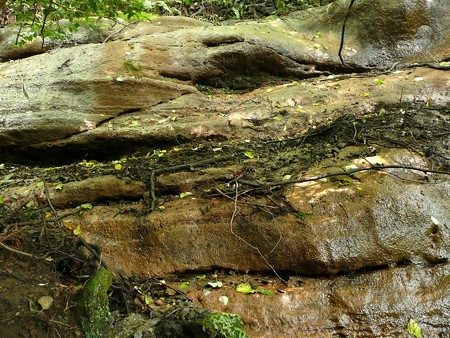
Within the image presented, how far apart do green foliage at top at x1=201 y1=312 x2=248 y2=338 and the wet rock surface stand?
5.2 inches

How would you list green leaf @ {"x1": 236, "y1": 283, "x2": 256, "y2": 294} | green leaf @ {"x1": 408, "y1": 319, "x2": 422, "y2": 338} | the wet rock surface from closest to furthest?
green leaf @ {"x1": 408, "y1": 319, "x2": 422, "y2": 338}, the wet rock surface, green leaf @ {"x1": 236, "y1": 283, "x2": 256, "y2": 294}

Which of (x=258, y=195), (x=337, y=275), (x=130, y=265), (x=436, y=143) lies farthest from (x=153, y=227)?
(x=436, y=143)

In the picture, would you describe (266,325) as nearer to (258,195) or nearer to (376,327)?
(376,327)

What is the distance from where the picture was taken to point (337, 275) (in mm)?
4047

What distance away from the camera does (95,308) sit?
11.3 feet

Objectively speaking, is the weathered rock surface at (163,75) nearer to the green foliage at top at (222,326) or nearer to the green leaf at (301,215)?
the green leaf at (301,215)

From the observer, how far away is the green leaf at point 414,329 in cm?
355

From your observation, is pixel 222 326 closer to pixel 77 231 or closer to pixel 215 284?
pixel 215 284

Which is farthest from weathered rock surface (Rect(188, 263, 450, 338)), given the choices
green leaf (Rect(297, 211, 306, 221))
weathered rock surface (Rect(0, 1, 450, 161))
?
weathered rock surface (Rect(0, 1, 450, 161))

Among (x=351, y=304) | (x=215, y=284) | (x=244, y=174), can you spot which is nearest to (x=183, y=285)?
(x=215, y=284)

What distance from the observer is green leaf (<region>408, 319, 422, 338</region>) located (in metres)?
3.55

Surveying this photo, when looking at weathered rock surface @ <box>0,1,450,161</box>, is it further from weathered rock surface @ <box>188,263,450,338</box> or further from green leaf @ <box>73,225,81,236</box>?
weathered rock surface @ <box>188,263,450,338</box>

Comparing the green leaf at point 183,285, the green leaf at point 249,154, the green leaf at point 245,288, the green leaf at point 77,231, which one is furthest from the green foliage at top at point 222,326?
the green leaf at point 249,154

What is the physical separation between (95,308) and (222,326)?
105cm
